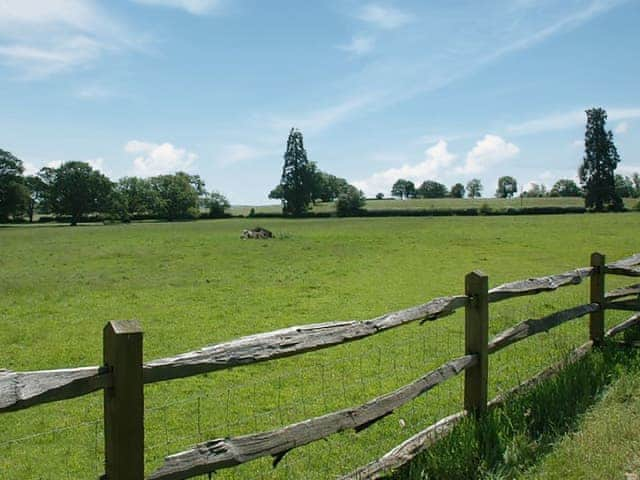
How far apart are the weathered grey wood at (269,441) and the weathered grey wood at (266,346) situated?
1.42ft

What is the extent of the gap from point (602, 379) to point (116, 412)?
5.78 metres

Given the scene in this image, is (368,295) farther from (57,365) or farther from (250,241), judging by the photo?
(250,241)

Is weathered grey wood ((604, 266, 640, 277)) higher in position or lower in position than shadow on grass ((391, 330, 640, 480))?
higher

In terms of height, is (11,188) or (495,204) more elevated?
(11,188)

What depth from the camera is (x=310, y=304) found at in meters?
16.1

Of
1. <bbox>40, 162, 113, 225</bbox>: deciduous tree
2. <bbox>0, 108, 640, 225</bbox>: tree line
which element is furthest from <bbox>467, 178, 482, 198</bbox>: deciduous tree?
<bbox>40, 162, 113, 225</bbox>: deciduous tree

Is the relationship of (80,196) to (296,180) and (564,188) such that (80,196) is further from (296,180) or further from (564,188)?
(564,188)

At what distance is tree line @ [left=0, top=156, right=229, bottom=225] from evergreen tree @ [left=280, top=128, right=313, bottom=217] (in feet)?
48.3

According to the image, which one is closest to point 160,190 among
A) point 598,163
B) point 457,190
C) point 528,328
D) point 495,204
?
point 495,204

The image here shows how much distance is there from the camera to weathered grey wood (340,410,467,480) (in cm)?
399

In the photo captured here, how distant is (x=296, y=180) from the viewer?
108 metres

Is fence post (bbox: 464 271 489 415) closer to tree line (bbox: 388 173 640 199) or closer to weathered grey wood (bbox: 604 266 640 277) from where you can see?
weathered grey wood (bbox: 604 266 640 277)

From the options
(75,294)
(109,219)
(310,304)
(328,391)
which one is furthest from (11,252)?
(109,219)

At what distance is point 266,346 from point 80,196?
10228cm
